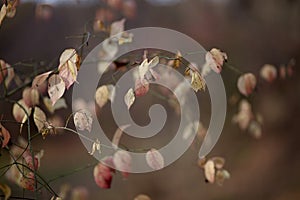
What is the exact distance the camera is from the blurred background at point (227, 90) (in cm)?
312

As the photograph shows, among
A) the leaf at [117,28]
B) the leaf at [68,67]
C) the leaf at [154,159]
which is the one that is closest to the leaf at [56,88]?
the leaf at [68,67]

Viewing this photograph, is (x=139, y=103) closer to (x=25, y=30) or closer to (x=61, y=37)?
(x=61, y=37)

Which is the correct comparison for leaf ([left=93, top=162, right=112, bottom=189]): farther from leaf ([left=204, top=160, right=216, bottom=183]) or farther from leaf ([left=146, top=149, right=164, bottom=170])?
leaf ([left=204, top=160, right=216, bottom=183])

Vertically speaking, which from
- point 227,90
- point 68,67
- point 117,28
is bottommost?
point 68,67

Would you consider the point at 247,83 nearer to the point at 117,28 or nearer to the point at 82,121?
the point at 117,28

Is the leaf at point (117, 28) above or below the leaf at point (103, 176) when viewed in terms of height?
above

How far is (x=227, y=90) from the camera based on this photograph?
10.9 feet

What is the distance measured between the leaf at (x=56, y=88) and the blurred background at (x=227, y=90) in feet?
6.22

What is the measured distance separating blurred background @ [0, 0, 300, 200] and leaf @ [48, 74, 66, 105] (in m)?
1.90

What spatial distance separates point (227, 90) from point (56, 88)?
238 centimetres

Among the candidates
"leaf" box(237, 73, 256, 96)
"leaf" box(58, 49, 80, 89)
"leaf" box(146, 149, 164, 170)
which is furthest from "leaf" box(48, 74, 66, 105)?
"leaf" box(237, 73, 256, 96)

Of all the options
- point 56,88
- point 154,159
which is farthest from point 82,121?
point 154,159

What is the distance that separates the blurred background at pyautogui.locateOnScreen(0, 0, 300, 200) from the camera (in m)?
3.12

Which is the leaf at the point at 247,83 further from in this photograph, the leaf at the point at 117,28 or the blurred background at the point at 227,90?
the blurred background at the point at 227,90
